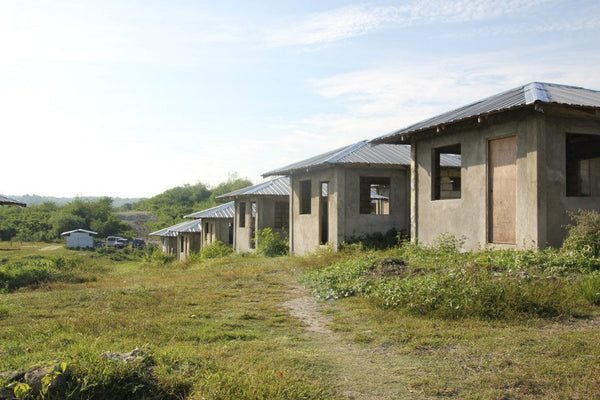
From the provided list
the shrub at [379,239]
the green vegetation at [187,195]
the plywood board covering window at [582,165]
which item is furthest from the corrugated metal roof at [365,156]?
the green vegetation at [187,195]

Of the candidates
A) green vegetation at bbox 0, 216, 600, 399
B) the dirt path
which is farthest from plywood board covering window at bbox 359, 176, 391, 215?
the dirt path

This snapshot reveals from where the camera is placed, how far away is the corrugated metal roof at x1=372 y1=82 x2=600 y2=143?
32.8 feet

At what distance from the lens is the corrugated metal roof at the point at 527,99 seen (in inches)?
393

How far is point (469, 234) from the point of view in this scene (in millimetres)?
12156

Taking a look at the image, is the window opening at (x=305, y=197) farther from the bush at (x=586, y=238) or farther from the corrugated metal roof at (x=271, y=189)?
the bush at (x=586, y=238)

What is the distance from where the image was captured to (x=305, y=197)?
68.9 ft

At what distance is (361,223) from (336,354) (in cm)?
1182

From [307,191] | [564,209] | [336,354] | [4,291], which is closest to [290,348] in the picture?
[336,354]

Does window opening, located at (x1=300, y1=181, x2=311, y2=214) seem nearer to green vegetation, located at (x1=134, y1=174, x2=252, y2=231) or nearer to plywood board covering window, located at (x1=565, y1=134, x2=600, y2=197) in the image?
plywood board covering window, located at (x1=565, y1=134, x2=600, y2=197)

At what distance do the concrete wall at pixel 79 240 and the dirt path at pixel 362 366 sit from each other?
57.6m

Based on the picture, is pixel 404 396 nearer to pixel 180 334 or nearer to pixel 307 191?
pixel 180 334

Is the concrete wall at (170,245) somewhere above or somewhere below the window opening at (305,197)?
below

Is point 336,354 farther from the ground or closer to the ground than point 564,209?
closer to the ground

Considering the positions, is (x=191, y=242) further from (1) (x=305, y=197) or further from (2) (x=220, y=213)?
(1) (x=305, y=197)
